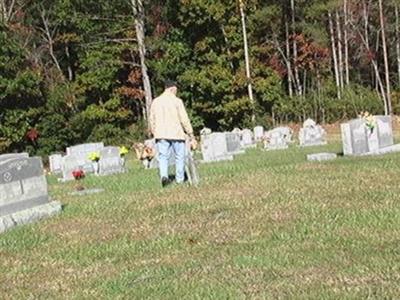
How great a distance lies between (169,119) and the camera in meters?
12.6

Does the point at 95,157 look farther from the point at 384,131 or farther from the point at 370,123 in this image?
the point at 384,131

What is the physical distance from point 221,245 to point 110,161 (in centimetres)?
1630

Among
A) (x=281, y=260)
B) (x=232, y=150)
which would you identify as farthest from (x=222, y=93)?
(x=281, y=260)

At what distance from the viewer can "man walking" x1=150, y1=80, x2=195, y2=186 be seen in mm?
12594

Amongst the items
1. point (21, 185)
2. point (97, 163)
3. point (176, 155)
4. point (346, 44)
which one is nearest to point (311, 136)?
point (97, 163)

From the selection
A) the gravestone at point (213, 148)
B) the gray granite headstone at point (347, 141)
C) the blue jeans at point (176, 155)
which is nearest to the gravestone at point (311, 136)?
the gravestone at point (213, 148)

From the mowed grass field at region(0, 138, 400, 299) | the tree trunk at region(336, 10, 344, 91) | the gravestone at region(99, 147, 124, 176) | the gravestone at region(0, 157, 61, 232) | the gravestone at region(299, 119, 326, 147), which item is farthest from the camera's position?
the tree trunk at region(336, 10, 344, 91)

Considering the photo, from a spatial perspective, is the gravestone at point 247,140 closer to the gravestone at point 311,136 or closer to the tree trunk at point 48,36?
the gravestone at point 311,136

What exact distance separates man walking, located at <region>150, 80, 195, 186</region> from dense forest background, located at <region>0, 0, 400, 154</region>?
1189 inches

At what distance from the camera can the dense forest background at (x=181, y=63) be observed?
43281mm

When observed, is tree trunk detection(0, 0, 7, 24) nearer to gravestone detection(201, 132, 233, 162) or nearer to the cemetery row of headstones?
the cemetery row of headstones

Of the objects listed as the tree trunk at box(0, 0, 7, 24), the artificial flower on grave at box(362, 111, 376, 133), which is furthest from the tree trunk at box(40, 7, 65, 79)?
the artificial flower on grave at box(362, 111, 376, 133)

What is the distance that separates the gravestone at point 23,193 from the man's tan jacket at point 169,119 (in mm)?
2207

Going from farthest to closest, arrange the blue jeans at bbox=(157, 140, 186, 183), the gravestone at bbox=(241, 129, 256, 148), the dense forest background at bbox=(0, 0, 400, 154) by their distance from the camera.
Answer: the dense forest background at bbox=(0, 0, 400, 154)
the gravestone at bbox=(241, 129, 256, 148)
the blue jeans at bbox=(157, 140, 186, 183)
